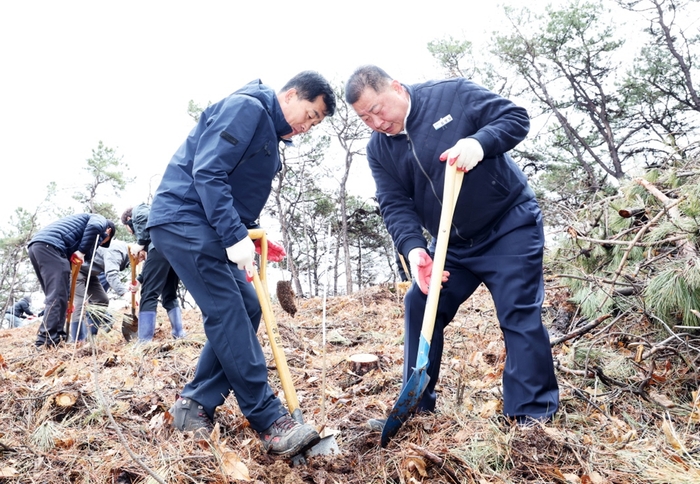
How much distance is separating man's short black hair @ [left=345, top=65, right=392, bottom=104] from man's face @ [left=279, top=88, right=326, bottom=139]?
172 mm

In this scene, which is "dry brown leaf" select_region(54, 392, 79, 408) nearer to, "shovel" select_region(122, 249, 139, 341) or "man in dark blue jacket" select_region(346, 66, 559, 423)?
"man in dark blue jacket" select_region(346, 66, 559, 423)

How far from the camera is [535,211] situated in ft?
8.34

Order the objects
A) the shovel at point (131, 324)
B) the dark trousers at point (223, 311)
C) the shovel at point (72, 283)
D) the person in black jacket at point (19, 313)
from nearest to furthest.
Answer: the dark trousers at point (223, 311) → the shovel at point (72, 283) → the shovel at point (131, 324) → the person in black jacket at point (19, 313)

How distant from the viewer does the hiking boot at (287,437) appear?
226 cm

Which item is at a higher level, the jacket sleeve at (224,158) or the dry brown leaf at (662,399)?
the jacket sleeve at (224,158)

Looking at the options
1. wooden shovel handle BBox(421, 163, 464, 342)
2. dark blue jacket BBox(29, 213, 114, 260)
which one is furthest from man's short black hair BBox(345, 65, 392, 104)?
dark blue jacket BBox(29, 213, 114, 260)

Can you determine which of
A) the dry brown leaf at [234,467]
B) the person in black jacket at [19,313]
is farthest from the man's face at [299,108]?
the person in black jacket at [19,313]

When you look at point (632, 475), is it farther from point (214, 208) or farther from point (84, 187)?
point (84, 187)

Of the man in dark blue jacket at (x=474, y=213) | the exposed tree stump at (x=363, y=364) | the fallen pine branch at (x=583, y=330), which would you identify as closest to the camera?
the man in dark blue jacket at (x=474, y=213)

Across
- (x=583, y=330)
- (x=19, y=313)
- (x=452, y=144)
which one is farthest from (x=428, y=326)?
(x=19, y=313)

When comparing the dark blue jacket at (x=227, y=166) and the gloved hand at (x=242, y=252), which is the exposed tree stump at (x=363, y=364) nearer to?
the dark blue jacket at (x=227, y=166)

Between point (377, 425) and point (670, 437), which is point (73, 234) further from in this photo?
point (670, 437)

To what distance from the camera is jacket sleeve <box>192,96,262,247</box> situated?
7.67 feet

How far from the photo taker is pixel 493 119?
8.22ft
